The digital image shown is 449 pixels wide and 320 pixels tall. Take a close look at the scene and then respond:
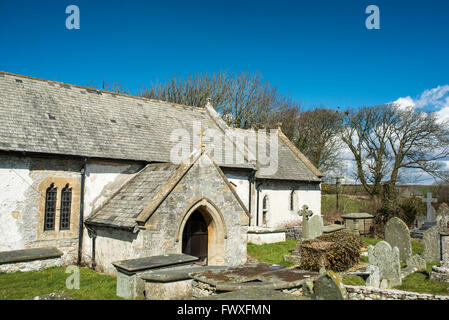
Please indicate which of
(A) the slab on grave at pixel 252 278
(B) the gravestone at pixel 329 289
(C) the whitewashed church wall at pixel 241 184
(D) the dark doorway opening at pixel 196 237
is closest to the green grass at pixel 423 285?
(A) the slab on grave at pixel 252 278

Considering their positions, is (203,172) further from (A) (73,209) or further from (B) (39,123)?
(B) (39,123)

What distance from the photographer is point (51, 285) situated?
31.6ft

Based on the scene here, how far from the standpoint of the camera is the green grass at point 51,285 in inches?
337

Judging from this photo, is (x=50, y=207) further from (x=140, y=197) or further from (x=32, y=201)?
(x=140, y=197)

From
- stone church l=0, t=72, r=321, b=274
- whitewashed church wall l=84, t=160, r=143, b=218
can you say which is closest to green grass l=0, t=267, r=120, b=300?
stone church l=0, t=72, r=321, b=274

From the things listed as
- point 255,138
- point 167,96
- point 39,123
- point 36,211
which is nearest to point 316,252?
point 36,211

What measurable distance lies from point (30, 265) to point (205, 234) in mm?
6154

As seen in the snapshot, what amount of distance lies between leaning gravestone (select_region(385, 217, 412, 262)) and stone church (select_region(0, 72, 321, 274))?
673cm

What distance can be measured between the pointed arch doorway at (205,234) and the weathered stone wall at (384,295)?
571cm

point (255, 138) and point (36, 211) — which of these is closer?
point (36, 211)

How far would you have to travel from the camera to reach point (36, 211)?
12555 mm

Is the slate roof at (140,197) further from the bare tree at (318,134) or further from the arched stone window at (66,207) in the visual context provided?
the bare tree at (318,134)
